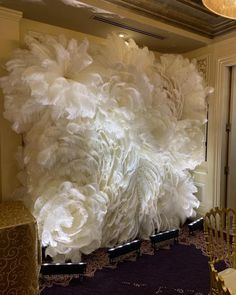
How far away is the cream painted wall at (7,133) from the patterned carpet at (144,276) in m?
0.95

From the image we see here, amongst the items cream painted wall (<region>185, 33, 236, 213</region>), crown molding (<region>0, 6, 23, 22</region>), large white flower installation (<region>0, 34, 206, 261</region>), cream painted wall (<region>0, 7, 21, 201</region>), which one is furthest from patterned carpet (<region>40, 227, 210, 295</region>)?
crown molding (<region>0, 6, 23, 22</region>)

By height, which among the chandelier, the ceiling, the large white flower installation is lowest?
the large white flower installation

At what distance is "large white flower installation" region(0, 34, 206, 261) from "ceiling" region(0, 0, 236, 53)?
24cm

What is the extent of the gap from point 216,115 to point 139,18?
1.60 meters

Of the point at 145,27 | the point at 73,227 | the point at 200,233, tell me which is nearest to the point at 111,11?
the point at 145,27

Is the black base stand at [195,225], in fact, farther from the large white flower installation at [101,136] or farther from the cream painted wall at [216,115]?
the cream painted wall at [216,115]

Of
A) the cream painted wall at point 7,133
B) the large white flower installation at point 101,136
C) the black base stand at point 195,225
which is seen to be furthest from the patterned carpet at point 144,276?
the cream painted wall at point 7,133

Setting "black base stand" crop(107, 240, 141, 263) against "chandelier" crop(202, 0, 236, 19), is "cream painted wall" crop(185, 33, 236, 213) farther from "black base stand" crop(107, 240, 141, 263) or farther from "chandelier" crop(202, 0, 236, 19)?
"chandelier" crop(202, 0, 236, 19)

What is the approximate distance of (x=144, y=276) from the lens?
2375 mm

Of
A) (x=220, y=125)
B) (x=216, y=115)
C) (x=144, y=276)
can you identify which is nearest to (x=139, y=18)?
(x=216, y=115)

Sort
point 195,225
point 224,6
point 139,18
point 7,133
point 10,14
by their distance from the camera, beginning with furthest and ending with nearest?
point 195,225
point 139,18
point 7,133
point 10,14
point 224,6

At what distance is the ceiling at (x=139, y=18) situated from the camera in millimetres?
2321

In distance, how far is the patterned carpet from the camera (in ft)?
7.11

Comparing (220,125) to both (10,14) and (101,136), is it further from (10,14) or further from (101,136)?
(10,14)
